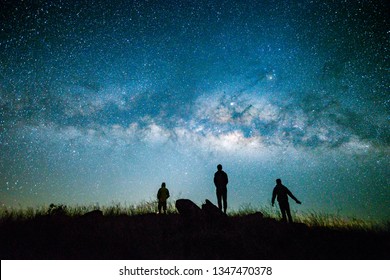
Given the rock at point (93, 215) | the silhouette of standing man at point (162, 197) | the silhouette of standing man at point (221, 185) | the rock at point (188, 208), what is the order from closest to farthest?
the rock at point (188, 208) → the rock at point (93, 215) → the silhouette of standing man at point (221, 185) → the silhouette of standing man at point (162, 197)

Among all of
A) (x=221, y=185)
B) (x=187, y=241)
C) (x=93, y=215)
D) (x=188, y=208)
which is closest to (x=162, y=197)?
(x=221, y=185)

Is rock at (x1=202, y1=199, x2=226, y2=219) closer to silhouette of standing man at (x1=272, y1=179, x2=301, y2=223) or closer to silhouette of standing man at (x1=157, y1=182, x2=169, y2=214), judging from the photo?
silhouette of standing man at (x1=272, y1=179, x2=301, y2=223)

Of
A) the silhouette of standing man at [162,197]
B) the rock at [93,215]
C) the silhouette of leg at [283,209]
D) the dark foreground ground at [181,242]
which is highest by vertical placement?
the silhouette of standing man at [162,197]

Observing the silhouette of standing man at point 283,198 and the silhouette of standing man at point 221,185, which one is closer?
the silhouette of standing man at point 283,198

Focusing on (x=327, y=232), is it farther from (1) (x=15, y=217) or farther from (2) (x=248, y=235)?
(1) (x=15, y=217)

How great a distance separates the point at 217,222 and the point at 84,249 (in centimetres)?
439

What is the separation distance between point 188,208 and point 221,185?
289cm

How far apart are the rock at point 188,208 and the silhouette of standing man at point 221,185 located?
95.0 inches

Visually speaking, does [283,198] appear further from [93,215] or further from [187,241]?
[93,215]

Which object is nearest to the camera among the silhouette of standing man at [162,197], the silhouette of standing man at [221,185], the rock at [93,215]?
the rock at [93,215]

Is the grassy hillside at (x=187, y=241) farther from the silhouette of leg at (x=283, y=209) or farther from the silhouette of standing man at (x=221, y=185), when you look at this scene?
the silhouette of standing man at (x=221, y=185)

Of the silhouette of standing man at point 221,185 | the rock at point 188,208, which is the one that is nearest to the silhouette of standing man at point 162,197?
the silhouette of standing man at point 221,185

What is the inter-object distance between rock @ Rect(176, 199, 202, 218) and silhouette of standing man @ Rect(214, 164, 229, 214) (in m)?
→ 2.41

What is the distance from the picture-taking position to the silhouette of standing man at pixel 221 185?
1082 cm
